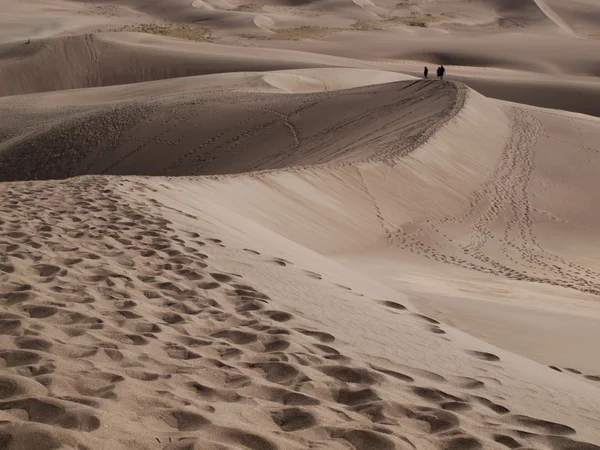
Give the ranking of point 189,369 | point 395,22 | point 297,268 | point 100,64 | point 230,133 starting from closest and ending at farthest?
point 189,369, point 297,268, point 230,133, point 100,64, point 395,22

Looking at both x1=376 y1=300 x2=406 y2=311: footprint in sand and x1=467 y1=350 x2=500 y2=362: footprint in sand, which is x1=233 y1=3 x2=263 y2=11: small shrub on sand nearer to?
x1=376 y1=300 x2=406 y2=311: footprint in sand

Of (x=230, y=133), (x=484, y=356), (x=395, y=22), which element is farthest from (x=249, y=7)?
(x=484, y=356)

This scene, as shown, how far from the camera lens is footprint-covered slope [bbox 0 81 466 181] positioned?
56.9 feet

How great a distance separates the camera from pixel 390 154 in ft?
50.3

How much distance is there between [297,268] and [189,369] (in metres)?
2.73

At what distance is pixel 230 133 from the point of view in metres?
19.1

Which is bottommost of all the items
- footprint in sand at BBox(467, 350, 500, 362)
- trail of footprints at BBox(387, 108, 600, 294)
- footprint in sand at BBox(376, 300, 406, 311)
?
trail of footprints at BBox(387, 108, 600, 294)

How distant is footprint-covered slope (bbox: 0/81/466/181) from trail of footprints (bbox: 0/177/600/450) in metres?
11.0

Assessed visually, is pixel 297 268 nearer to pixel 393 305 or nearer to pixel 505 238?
pixel 393 305

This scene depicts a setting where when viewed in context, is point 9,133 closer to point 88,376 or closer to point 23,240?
point 23,240

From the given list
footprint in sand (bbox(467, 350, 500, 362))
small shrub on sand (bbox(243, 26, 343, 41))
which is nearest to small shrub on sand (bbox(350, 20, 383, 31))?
small shrub on sand (bbox(243, 26, 343, 41))

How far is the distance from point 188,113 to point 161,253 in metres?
15.4

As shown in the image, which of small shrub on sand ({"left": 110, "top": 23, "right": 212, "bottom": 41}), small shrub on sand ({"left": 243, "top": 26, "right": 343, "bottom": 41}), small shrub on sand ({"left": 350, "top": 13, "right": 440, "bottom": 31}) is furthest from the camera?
small shrub on sand ({"left": 350, "top": 13, "right": 440, "bottom": 31})

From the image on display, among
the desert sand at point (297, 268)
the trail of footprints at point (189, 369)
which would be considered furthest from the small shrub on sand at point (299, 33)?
the trail of footprints at point (189, 369)
